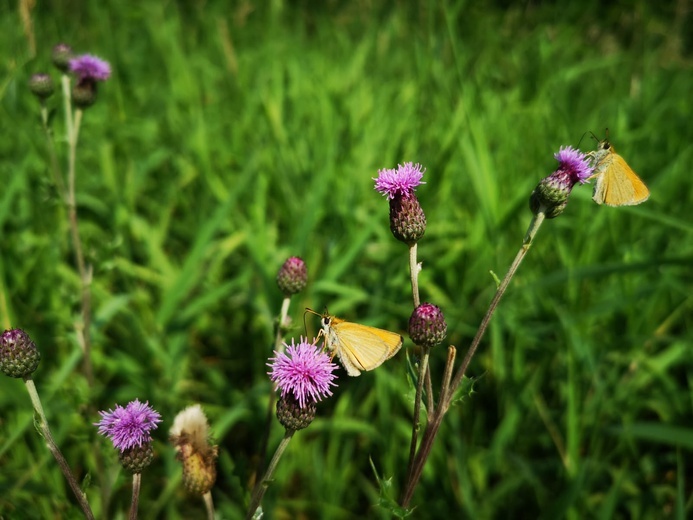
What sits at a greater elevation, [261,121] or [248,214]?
[261,121]

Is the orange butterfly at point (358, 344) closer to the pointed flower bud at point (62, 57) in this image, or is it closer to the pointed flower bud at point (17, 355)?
the pointed flower bud at point (17, 355)

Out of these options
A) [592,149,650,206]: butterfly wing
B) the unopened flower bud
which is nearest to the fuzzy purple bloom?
[592,149,650,206]: butterfly wing

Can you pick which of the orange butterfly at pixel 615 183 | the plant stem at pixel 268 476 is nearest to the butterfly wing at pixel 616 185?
the orange butterfly at pixel 615 183

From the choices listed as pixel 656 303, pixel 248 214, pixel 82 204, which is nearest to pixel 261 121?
pixel 248 214

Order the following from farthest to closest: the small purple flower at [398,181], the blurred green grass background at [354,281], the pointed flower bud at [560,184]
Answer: the blurred green grass background at [354,281]
the small purple flower at [398,181]
the pointed flower bud at [560,184]

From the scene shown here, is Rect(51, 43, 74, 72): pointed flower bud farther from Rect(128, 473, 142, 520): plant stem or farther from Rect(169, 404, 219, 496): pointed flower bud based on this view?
Rect(128, 473, 142, 520): plant stem

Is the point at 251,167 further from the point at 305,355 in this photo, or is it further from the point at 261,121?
the point at 305,355
